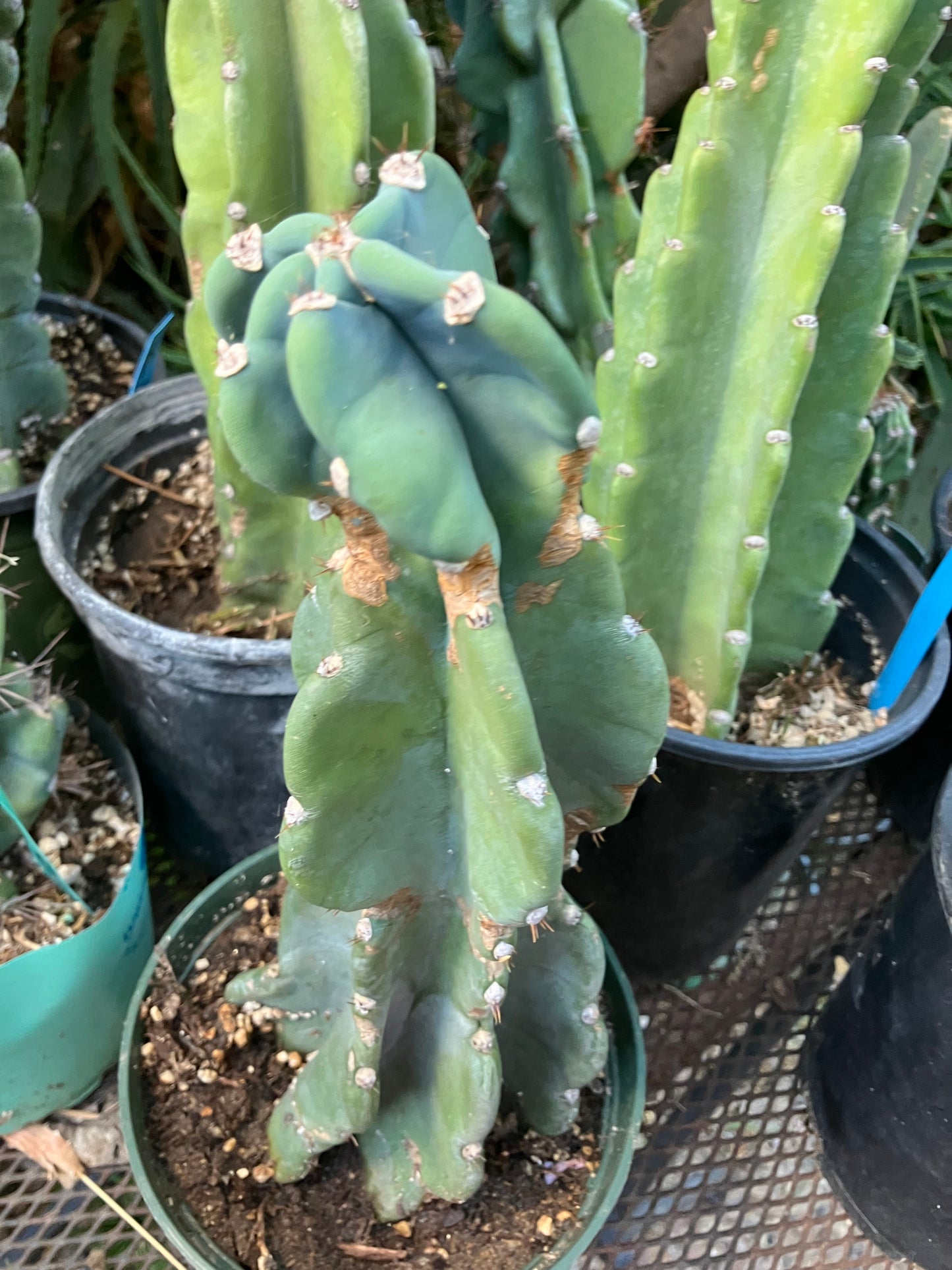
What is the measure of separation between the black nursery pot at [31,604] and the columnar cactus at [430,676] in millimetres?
682

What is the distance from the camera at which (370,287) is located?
0.35 m

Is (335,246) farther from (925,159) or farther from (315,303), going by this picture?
(925,159)

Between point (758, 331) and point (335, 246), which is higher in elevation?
point (335, 246)

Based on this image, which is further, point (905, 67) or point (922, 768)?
point (922, 768)

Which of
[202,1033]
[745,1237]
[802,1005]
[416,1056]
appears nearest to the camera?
[416,1056]

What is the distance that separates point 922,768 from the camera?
1.28m

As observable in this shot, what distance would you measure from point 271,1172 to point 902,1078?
594 mm

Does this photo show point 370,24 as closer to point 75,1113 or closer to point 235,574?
point 235,574

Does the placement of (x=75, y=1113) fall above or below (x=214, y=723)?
below

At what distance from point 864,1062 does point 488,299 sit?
0.90 meters

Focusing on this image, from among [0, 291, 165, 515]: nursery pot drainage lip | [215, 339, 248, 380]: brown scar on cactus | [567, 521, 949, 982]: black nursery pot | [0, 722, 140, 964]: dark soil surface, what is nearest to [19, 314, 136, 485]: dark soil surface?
[0, 291, 165, 515]: nursery pot drainage lip

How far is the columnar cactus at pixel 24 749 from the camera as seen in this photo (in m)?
0.91

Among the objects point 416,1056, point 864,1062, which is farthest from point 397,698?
point 864,1062

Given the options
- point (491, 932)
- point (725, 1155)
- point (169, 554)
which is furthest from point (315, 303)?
point (725, 1155)
